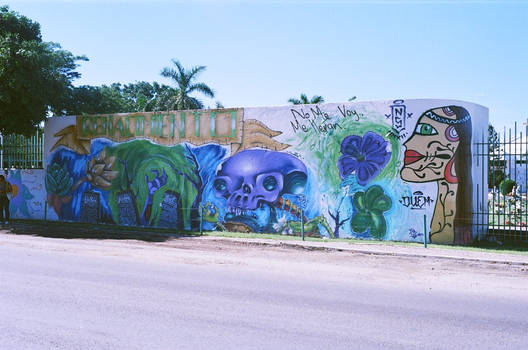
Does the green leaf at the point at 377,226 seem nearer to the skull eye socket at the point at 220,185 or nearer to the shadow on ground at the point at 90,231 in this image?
the skull eye socket at the point at 220,185

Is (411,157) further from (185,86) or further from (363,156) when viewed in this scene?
(185,86)

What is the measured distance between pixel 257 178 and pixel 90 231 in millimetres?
6220

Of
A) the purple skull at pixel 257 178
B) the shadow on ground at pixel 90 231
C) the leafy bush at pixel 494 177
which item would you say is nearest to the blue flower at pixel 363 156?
the purple skull at pixel 257 178

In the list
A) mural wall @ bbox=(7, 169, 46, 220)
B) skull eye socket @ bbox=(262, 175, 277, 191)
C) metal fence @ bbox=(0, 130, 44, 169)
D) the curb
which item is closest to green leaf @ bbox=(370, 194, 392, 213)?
the curb

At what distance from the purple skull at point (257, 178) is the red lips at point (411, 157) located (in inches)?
127

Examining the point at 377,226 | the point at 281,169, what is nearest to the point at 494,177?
the point at 377,226

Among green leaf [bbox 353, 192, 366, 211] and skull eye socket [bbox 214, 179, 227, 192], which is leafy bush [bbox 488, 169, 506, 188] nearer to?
green leaf [bbox 353, 192, 366, 211]

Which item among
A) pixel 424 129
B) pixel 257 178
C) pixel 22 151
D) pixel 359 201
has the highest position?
pixel 424 129

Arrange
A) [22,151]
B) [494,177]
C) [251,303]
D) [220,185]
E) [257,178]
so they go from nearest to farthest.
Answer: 1. [251,303]
2. [494,177]
3. [257,178]
4. [220,185]
5. [22,151]

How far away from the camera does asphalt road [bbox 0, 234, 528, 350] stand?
5.62 meters

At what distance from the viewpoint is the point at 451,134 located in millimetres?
15133

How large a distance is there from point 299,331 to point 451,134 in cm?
1091

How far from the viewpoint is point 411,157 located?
15.4 metres

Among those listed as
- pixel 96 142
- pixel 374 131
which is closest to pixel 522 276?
pixel 374 131
